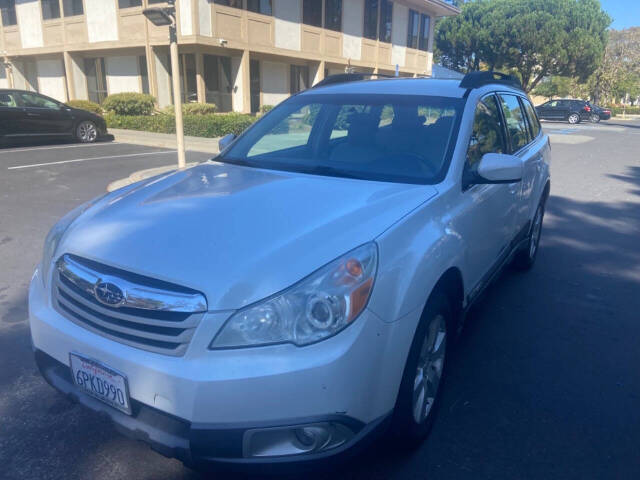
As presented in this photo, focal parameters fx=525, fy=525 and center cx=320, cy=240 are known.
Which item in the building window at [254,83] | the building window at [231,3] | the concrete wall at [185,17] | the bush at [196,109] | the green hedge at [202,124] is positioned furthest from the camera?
the building window at [254,83]

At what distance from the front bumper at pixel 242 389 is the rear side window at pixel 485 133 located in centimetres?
160

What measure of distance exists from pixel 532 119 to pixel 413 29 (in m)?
28.1

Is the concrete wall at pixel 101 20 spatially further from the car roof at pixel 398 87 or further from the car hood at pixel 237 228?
the car hood at pixel 237 228

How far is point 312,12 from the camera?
23.5m

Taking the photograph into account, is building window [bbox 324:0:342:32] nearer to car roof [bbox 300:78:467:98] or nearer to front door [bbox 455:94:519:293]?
car roof [bbox 300:78:467:98]

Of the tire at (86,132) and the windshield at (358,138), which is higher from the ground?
the windshield at (358,138)

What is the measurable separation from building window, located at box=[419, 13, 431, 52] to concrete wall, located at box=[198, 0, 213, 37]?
666 inches

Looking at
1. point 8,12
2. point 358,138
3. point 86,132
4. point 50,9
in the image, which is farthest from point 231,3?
point 358,138

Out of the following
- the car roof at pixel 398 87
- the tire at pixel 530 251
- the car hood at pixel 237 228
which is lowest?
the tire at pixel 530 251

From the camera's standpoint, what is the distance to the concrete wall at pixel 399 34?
28.8 m

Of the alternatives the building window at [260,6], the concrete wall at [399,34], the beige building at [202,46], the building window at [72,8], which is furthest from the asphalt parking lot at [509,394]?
the concrete wall at [399,34]

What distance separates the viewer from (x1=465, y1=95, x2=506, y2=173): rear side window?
3262mm

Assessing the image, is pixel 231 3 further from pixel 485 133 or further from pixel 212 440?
pixel 212 440

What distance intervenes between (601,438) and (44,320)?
111 inches
